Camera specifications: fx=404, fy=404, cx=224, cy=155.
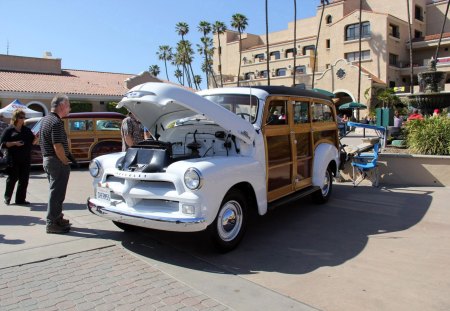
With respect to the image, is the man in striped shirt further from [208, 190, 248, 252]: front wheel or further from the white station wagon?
[208, 190, 248, 252]: front wheel

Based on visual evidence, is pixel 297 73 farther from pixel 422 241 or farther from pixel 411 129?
pixel 422 241

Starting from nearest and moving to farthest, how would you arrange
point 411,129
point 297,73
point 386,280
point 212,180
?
point 386,280
point 212,180
point 411,129
point 297,73

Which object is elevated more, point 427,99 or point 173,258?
point 427,99

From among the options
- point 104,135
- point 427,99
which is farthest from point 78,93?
point 427,99

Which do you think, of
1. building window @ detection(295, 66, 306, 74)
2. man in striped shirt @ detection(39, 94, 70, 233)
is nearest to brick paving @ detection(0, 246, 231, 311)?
man in striped shirt @ detection(39, 94, 70, 233)

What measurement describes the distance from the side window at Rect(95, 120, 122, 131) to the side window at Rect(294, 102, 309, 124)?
8.32 metres

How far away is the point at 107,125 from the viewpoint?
521 inches

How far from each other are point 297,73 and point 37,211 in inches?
1744

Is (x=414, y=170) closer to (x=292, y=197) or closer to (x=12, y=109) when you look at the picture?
(x=292, y=197)

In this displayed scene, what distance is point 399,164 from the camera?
9195 millimetres

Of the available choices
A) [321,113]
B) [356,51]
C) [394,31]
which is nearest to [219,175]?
[321,113]

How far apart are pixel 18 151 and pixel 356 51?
43.5 metres

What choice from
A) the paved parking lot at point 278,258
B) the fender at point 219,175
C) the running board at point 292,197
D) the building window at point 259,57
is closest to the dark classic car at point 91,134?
the paved parking lot at point 278,258

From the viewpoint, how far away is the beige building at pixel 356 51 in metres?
41.9
